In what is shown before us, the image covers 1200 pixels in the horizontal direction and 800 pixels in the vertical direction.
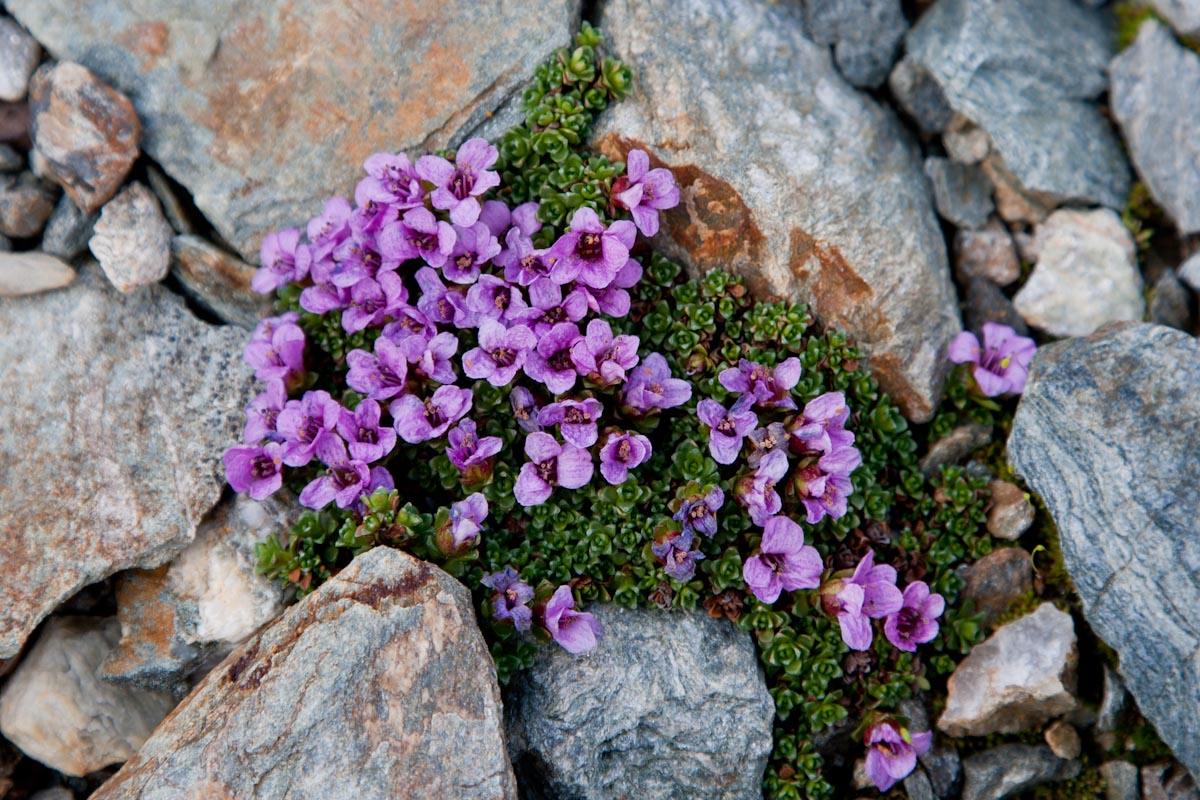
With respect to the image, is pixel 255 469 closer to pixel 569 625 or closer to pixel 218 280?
pixel 218 280

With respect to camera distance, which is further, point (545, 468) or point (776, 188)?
point (776, 188)

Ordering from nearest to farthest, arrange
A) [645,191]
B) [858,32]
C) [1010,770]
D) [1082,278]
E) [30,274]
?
[1010,770]
[645,191]
[30,274]
[1082,278]
[858,32]

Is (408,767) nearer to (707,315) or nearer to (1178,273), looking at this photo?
(707,315)

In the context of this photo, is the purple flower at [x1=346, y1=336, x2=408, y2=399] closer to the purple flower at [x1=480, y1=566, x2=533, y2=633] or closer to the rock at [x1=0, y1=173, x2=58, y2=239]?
the purple flower at [x1=480, y1=566, x2=533, y2=633]

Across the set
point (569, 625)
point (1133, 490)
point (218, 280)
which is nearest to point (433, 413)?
point (569, 625)

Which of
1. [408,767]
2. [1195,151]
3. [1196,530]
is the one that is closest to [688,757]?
[408,767]

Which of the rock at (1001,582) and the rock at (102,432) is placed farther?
the rock at (1001,582)

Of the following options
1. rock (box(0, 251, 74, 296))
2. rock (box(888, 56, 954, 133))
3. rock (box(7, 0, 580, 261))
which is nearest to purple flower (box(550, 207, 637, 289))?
rock (box(7, 0, 580, 261))

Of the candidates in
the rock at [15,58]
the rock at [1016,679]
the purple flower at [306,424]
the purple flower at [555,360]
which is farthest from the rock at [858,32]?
the rock at [15,58]

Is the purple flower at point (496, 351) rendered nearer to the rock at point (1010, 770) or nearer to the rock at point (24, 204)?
the rock at point (24, 204)
